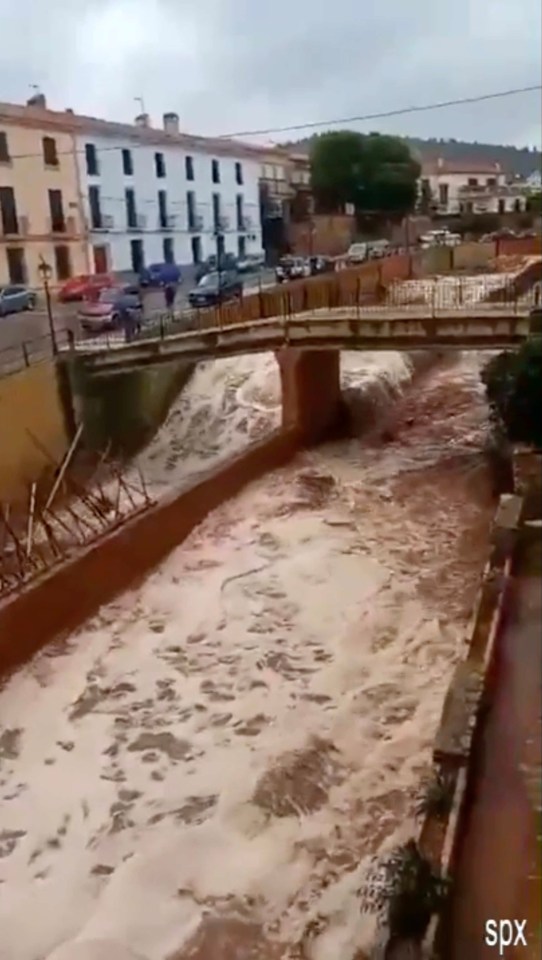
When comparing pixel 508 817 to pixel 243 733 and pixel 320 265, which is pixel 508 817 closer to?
pixel 243 733

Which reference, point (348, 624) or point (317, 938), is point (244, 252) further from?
point (317, 938)

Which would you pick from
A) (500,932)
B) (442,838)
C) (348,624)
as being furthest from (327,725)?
(500,932)

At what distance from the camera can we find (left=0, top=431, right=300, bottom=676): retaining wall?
314 centimetres

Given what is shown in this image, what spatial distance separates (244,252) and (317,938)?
5.75 meters

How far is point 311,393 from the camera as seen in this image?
5840mm

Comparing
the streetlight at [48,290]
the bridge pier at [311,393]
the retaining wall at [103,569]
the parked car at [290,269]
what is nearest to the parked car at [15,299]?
the streetlight at [48,290]

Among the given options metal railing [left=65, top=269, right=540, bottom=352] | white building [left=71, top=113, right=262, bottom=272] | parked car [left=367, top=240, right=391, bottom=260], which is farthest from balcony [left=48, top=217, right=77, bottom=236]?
parked car [left=367, top=240, right=391, bottom=260]

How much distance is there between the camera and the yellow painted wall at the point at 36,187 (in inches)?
180

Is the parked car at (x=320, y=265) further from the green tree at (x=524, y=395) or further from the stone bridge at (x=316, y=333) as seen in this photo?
the green tree at (x=524, y=395)

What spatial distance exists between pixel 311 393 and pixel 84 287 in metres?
1.46

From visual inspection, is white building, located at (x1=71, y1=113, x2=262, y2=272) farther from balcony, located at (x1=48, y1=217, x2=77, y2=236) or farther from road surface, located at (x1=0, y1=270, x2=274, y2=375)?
road surface, located at (x1=0, y1=270, x2=274, y2=375)

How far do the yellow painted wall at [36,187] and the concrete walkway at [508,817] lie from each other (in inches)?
124

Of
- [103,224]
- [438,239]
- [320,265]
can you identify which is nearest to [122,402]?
[103,224]

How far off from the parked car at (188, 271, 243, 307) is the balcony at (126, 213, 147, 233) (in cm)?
62
